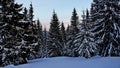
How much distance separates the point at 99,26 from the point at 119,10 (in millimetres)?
3714

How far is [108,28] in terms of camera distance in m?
32.8

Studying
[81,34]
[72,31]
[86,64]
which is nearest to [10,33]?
[81,34]

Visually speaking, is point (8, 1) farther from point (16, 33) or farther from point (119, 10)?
point (119, 10)

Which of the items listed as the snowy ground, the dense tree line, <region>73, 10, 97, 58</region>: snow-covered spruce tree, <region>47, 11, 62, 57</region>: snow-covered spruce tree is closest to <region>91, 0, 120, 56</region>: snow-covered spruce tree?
the dense tree line

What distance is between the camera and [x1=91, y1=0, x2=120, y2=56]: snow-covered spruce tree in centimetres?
3189

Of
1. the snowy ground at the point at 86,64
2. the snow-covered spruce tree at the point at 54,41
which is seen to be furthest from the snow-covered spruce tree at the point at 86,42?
the snow-covered spruce tree at the point at 54,41

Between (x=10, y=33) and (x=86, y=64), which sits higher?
(x=10, y=33)

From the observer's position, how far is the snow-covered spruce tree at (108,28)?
31892 millimetres

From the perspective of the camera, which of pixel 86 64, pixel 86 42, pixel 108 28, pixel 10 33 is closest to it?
pixel 86 64

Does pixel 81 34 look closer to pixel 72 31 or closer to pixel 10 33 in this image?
pixel 10 33

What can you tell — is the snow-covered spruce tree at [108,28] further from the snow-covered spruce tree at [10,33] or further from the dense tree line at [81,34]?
the snow-covered spruce tree at [10,33]

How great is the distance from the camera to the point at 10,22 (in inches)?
1140

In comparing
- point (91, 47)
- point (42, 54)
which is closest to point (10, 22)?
point (91, 47)

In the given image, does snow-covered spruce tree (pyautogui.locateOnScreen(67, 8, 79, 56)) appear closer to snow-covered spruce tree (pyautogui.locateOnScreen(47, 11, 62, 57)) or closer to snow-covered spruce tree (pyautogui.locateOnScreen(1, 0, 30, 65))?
snow-covered spruce tree (pyautogui.locateOnScreen(47, 11, 62, 57))
